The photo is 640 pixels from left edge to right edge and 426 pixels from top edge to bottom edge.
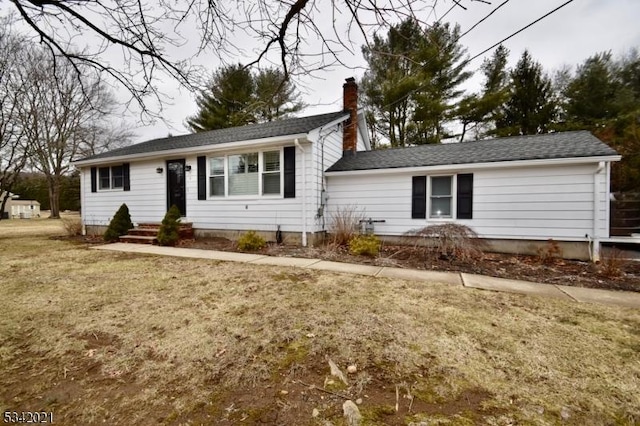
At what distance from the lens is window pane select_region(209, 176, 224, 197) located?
29.2ft

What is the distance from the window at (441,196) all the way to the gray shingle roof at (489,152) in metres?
0.54

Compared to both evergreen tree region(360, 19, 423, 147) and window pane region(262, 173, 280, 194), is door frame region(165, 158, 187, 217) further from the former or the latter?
evergreen tree region(360, 19, 423, 147)

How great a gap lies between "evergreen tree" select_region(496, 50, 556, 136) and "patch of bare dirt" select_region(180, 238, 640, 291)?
13.3 meters

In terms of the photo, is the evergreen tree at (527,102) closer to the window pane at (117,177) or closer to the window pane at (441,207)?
the window pane at (441,207)

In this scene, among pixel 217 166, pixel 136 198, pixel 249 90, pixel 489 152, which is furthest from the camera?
pixel 136 198

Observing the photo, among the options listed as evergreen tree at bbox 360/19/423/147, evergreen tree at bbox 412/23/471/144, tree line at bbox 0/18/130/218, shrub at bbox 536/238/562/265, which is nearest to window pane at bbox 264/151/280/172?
shrub at bbox 536/238/562/265

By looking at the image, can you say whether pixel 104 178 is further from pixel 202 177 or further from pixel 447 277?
pixel 447 277

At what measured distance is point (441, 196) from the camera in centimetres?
789

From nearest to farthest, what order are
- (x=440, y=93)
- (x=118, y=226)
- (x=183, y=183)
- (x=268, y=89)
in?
(x=268, y=89)
(x=118, y=226)
(x=183, y=183)
(x=440, y=93)

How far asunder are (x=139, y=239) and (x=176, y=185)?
2106 mm

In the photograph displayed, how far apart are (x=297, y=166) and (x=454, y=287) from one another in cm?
513

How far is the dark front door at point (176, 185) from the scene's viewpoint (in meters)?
9.49

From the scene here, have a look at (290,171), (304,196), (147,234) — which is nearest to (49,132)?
(147,234)

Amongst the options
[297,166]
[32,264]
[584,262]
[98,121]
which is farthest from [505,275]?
[98,121]
